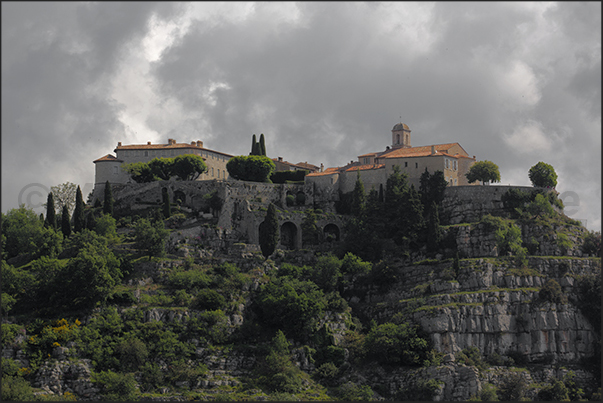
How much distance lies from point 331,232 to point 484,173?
1897 cm

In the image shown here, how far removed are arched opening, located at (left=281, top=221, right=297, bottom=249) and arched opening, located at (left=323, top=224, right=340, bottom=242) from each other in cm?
352

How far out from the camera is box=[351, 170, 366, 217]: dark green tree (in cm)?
9962

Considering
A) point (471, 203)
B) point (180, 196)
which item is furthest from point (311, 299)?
point (180, 196)

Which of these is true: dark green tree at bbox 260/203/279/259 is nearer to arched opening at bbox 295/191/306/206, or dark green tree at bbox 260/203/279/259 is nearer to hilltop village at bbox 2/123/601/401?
hilltop village at bbox 2/123/601/401

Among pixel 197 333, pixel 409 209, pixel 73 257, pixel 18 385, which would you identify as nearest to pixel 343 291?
pixel 409 209

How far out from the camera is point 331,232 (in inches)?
3917

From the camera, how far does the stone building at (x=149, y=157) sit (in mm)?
110438

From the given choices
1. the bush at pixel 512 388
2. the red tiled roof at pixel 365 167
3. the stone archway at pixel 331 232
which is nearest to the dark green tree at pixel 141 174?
the stone archway at pixel 331 232

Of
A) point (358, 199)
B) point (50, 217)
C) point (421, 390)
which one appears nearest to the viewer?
point (421, 390)

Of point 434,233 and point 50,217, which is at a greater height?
point 50,217

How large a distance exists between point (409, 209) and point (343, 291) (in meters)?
11.4

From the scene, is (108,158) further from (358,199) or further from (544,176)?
(544,176)

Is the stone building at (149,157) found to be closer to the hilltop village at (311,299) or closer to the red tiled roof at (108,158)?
the red tiled roof at (108,158)

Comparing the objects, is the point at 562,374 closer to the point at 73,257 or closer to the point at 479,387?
the point at 479,387
